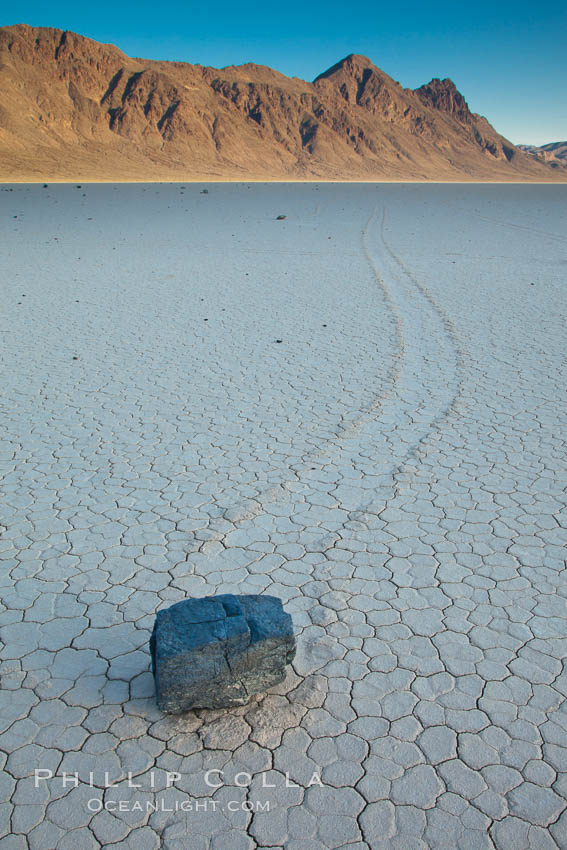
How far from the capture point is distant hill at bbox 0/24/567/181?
78750 millimetres

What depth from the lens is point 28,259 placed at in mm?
16484

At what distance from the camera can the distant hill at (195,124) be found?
78.8 m

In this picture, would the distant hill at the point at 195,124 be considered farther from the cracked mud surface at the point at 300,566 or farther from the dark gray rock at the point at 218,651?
the dark gray rock at the point at 218,651

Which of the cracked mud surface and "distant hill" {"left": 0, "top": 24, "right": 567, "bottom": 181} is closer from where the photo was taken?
the cracked mud surface

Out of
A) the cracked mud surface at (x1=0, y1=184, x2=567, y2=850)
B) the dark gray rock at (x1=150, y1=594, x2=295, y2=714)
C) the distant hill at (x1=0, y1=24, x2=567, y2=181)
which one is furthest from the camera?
the distant hill at (x1=0, y1=24, x2=567, y2=181)

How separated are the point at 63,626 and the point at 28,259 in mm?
14639

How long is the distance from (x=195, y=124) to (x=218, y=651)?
103410 mm

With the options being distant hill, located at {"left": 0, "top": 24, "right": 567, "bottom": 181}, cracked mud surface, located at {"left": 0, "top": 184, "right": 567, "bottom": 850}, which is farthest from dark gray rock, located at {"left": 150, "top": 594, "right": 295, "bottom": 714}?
distant hill, located at {"left": 0, "top": 24, "right": 567, "bottom": 181}

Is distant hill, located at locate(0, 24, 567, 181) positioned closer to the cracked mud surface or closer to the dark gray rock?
the cracked mud surface

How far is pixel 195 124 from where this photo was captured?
3767 inches

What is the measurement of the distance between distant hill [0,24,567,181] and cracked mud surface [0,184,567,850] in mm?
63220

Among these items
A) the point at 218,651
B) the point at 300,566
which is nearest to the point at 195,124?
the point at 300,566

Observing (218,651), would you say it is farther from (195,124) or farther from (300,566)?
(195,124)

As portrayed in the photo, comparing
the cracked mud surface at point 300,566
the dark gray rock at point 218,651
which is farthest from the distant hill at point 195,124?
the dark gray rock at point 218,651
